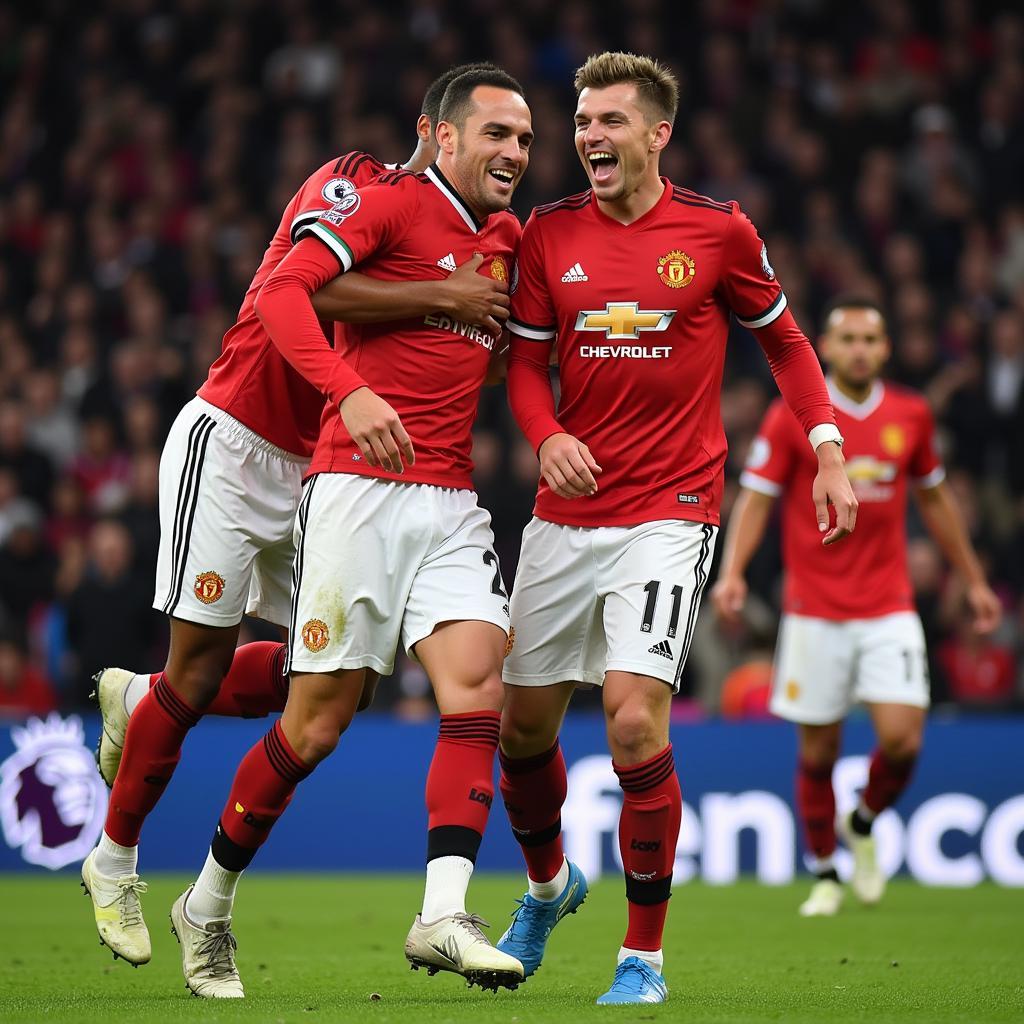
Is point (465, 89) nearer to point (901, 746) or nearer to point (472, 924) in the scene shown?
point (472, 924)

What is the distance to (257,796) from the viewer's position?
209 inches

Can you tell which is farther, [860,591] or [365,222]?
[860,591]

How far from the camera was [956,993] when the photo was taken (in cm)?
534

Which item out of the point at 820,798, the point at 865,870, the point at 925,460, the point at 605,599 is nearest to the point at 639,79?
the point at 605,599

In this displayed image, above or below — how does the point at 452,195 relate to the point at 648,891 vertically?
above

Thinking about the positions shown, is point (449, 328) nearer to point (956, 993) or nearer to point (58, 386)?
point (956, 993)

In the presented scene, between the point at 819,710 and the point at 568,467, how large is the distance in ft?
12.4

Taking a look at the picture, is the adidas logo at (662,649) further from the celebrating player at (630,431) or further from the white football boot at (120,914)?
the white football boot at (120,914)

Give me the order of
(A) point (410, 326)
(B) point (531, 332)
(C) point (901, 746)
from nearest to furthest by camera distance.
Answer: (A) point (410, 326)
(B) point (531, 332)
(C) point (901, 746)

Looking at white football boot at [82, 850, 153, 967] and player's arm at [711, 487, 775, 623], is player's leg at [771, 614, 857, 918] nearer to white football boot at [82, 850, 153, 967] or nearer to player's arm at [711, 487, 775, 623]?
player's arm at [711, 487, 775, 623]

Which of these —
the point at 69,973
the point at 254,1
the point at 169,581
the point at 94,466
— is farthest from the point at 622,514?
the point at 254,1

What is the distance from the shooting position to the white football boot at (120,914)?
18.6 feet

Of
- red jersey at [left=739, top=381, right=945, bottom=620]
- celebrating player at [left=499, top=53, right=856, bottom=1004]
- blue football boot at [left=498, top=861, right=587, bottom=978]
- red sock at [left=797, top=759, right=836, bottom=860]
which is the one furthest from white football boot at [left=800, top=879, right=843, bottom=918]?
celebrating player at [left=499, top=53, right=856, bottom=1004]

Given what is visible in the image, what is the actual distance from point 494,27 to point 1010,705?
8469mm
